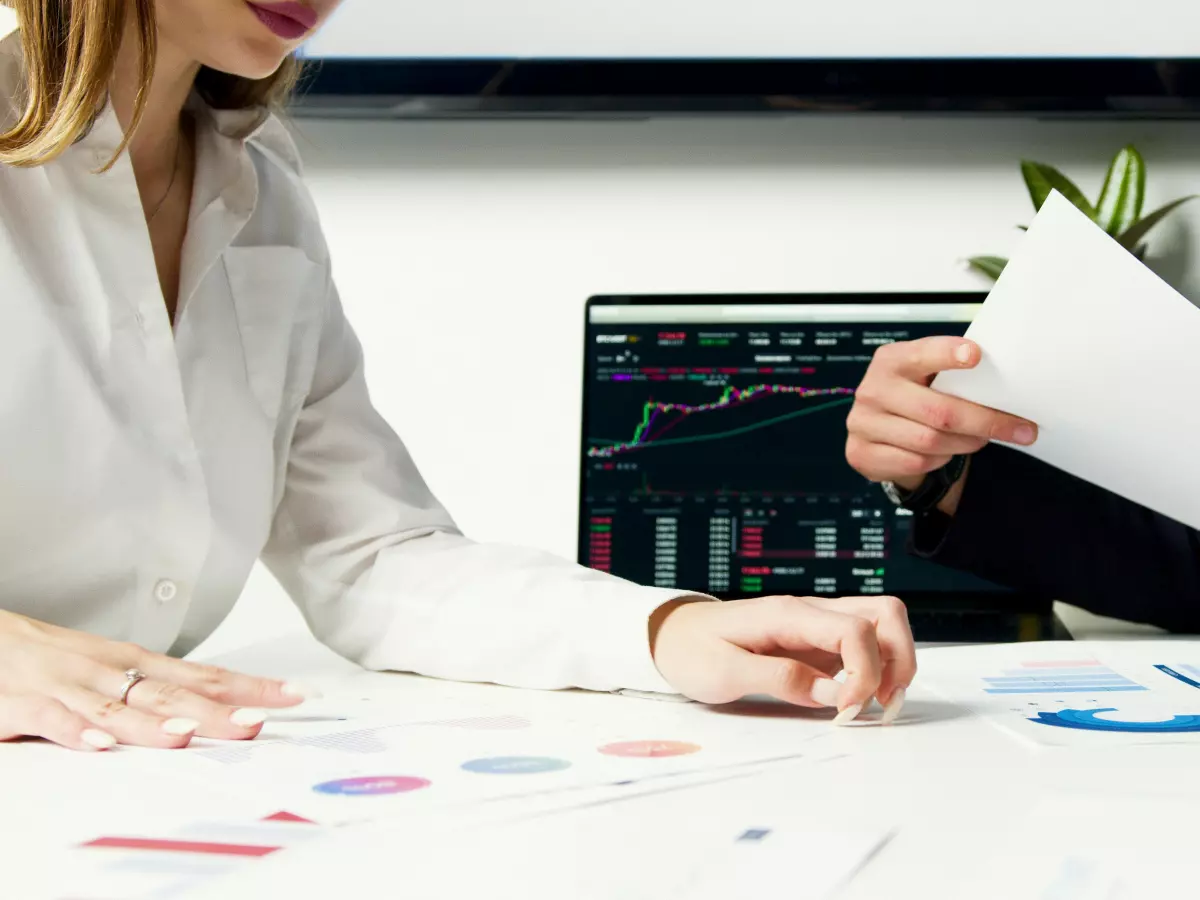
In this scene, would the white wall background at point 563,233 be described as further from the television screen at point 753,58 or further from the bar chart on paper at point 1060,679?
the bar chart on paper at point 1060,679

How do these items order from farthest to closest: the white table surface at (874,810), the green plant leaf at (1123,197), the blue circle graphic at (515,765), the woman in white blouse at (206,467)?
the green plant leaf at (1123,197) < the woman in white blouse at (206,467) < the blue circle graphic at (515,765) < the white table surface at (874,810)

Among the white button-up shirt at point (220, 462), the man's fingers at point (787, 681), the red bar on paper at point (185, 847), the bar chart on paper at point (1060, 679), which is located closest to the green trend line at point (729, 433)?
the white button-up shirt at point (220, 462)

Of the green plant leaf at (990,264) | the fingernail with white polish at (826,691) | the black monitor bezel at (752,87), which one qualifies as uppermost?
the black monitor bezel at (752,87)

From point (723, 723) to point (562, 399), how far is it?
92cm

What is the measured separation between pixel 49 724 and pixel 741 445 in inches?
31.1

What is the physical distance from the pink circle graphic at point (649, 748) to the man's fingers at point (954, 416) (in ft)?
1.14

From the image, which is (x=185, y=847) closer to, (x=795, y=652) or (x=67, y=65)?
(x=795, y=652)

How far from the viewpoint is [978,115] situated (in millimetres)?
1372

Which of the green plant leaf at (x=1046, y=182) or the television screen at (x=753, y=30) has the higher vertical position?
the television screen at (x=753, y=30)

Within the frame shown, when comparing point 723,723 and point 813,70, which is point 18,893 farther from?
point 813,70

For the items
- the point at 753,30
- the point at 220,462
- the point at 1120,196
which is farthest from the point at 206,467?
the point at 1120,196

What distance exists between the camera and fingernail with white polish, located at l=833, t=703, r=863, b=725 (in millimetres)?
573

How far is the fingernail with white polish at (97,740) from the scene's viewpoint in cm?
53

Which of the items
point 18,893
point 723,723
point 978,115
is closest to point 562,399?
point 978,115
